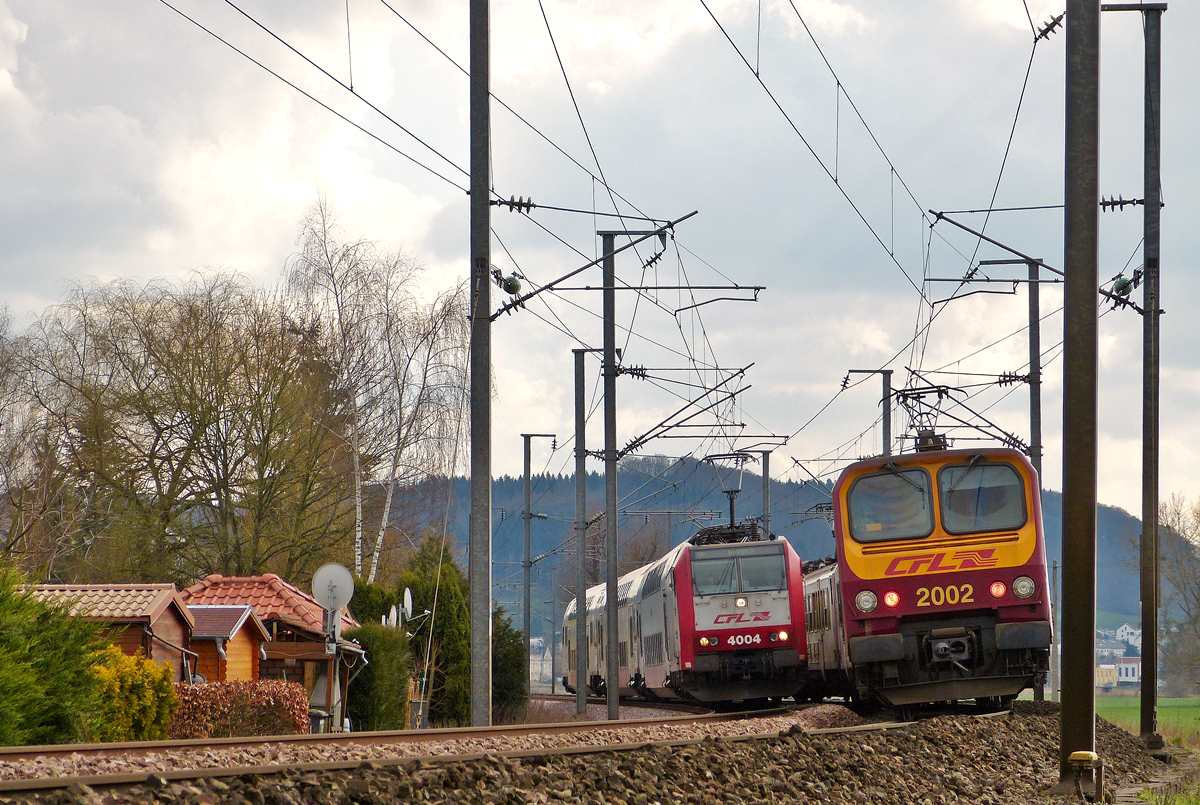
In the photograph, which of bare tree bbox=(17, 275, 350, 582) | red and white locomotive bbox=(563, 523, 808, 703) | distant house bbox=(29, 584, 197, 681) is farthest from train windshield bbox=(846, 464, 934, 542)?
bare tree bbox=(17, 275, 350, 582)

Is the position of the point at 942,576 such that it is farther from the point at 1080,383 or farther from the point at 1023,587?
the point at 1080,383

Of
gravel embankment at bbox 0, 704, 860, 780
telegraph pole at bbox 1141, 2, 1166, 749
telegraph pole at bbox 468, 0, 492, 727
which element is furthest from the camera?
telegraph pole at bbox 1141, 2, 1166, 749

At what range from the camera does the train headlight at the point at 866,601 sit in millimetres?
14750

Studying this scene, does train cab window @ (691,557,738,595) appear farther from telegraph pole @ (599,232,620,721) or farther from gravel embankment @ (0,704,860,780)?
gravel embankment @ (0,704,860,780)

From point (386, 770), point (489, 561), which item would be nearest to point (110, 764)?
point (386, 770)

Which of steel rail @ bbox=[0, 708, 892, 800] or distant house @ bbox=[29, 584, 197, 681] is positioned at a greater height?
steel rail @ bbox=[0, 708, 892, 800]

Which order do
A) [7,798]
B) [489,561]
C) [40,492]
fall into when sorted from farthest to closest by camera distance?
[40,492], [489,561], [7,798]

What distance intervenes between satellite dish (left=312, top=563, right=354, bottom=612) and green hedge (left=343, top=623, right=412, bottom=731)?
19.3 ft

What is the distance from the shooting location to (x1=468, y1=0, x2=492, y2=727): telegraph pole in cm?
1371

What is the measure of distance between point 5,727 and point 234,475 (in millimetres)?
20051

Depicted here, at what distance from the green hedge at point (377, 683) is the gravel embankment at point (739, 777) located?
535 inches

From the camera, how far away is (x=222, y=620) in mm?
22078

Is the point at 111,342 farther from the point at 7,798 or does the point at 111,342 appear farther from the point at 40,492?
the point at 7,798

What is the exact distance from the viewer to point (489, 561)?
1352 cm
